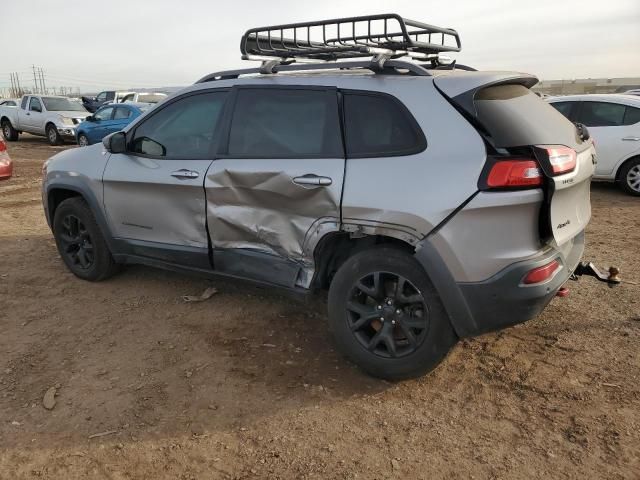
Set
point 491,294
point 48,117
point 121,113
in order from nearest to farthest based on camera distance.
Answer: point 491,294 < point 121,113 < point 48,117

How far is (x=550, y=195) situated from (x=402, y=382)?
1.38 meters

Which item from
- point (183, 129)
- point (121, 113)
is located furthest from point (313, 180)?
point (121, 113)

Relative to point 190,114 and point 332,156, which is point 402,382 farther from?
point 190,114

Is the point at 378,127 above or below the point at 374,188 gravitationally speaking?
above

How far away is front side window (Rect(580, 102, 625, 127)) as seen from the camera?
877 cm

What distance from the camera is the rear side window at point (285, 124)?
135 inches

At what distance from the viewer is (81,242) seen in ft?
16.2

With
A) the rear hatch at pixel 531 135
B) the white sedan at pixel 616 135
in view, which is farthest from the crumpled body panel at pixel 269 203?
the white sedan at pixel 616 135

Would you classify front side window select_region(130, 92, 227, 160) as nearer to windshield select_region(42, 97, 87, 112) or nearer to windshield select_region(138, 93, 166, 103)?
windshield select_region(42, 97, 87, 112)

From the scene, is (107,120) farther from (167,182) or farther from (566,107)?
(167,182)

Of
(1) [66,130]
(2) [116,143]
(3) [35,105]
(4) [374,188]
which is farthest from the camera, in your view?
(3) [35,105]

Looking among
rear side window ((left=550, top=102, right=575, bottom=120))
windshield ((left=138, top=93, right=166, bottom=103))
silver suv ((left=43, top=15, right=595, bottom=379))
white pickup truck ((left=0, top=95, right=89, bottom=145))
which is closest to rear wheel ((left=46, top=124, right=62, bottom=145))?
white pickup truck ((left=0, top=95, right=89, bottom=145))

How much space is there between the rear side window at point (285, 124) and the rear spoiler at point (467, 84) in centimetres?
69

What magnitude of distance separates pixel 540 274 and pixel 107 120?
48.8 feet
